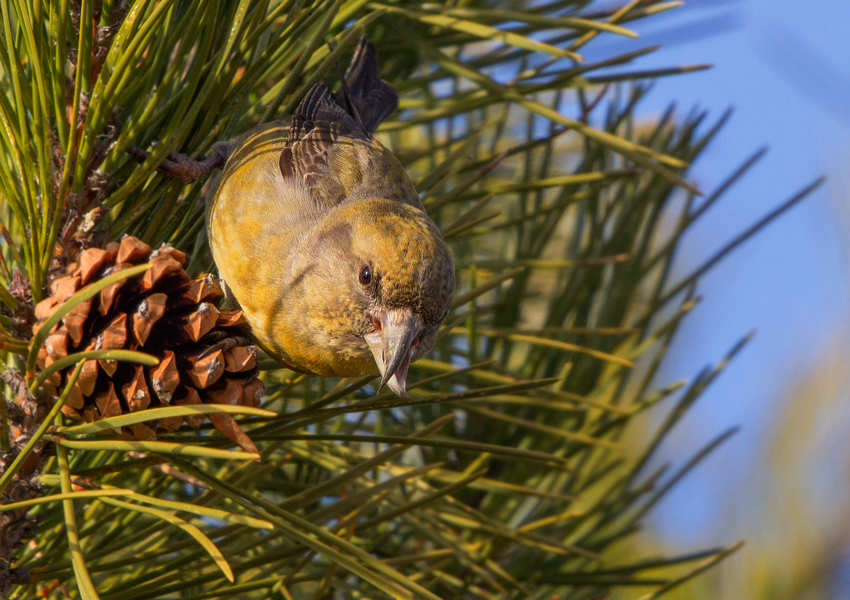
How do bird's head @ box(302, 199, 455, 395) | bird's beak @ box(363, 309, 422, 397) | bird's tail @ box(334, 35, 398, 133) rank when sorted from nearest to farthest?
bird's beak @ box(363, 309, 422, 397), bird's head @ box(302, 199, 455, 395), bird's tail @ box(334, 35, 398, 133)

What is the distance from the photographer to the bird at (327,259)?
1.96 m

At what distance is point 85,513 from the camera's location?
1.71m

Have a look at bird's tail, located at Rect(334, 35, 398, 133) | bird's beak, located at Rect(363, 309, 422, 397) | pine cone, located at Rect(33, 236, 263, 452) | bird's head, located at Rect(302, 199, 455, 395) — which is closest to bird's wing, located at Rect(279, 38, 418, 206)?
bird's tail, located at Rect(334, 35, 398, 133)

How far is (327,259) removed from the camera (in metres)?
2.14

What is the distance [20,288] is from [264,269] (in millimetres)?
705

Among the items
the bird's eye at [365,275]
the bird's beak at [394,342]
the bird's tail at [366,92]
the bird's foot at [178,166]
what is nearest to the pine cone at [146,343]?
the bird's foot at [178,166]

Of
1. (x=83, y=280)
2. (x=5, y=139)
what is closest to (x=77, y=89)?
(x=5, y=139)

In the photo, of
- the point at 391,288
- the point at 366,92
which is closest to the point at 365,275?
the point at 391,288

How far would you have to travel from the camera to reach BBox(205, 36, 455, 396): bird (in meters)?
1.96

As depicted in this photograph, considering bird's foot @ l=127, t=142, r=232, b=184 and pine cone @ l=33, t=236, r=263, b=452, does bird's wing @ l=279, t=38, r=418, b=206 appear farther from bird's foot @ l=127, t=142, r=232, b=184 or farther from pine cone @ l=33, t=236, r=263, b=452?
pine cone @ l=33, t=236, r=263, b=452

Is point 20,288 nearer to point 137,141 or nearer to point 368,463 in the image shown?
point 137,141

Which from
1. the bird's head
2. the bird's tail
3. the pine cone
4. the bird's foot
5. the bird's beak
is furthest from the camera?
the bird's tail

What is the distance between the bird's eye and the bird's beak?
0.34ft

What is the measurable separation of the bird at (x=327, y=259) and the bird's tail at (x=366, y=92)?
1 centimetres
